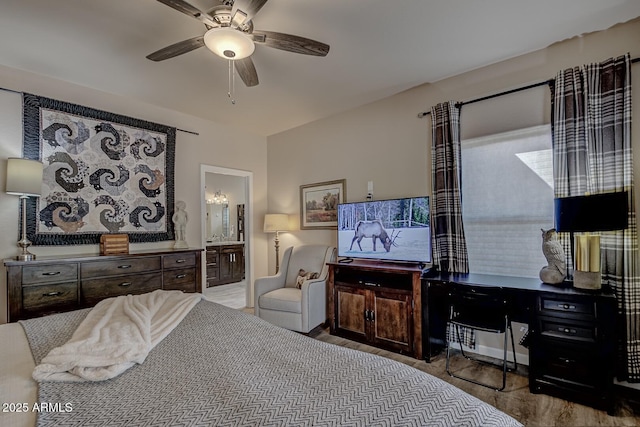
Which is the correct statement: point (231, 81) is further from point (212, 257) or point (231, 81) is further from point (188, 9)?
point (212, 257)

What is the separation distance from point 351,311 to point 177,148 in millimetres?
3024

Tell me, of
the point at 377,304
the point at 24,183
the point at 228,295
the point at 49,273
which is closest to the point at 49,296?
Result: the point at 49,273

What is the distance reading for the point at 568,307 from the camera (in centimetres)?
216

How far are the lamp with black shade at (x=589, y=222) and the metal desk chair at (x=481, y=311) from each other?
0.53m

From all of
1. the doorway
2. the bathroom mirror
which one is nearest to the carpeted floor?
the doorway

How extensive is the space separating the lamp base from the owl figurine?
0.14m

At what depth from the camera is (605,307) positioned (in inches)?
80.7

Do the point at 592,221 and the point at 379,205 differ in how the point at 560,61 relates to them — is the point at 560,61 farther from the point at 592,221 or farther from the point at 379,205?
the point at 379,205

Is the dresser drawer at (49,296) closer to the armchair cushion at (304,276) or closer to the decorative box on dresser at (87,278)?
the decorative box on dresser at (87,278)

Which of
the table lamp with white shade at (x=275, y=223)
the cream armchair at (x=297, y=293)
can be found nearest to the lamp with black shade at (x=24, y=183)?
the cream armchair at (x=297, y=293)

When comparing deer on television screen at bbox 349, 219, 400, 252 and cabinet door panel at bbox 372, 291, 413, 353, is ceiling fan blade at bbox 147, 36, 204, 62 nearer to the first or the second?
deer on television screen at bbox 349, 219, 400, 252

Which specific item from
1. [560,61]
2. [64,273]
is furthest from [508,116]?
[64,273]

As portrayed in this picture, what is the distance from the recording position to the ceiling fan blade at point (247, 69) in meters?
2.32

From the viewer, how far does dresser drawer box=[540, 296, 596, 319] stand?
209 cm
